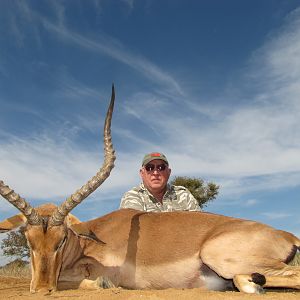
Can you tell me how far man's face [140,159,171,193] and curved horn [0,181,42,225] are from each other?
11.8 ft

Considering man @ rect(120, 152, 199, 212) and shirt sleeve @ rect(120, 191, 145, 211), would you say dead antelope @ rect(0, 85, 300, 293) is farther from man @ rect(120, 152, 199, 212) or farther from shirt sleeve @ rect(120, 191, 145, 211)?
man @ rect(120, 152, 199, 212)

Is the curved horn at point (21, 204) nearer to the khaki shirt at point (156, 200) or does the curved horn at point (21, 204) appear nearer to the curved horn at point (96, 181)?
the curved horn at point (96, 181)

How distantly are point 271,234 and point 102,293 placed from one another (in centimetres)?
229

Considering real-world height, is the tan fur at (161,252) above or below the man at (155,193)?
below

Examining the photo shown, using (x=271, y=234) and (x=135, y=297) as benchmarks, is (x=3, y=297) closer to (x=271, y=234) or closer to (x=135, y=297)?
(x=135, y=297)

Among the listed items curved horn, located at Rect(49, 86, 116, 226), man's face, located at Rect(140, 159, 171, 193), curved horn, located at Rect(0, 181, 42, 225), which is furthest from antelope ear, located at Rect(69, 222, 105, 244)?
man's face, located at Rect(140, 159, 171, 193)

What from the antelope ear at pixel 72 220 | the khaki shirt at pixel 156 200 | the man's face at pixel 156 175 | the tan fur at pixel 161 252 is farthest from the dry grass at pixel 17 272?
the tan fur at pixel 161 252

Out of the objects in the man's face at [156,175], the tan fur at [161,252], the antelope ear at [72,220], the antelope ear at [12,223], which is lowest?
the tan fur at [161,252]

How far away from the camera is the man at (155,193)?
928 centimetres

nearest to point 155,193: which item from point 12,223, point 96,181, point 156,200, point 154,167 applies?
point 156,200

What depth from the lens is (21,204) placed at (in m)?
6.04

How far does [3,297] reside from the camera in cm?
536

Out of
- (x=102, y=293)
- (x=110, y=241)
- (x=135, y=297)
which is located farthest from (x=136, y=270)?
(x=135, y=297)

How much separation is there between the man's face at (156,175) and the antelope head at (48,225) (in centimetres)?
301
